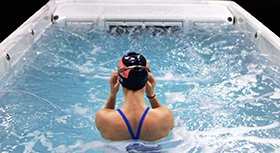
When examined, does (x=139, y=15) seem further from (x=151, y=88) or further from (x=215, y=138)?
(x=151, y=88)

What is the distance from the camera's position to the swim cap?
5.36 ft

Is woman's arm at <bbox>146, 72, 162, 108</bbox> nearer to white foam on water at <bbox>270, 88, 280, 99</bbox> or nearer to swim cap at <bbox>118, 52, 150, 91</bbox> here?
swim cap at <bbox>118, 52, 150, 91</bbox>

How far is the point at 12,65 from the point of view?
2.97 metres

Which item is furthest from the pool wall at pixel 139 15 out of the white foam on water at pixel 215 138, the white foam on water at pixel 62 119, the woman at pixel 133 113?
the woman at pixel 133 113

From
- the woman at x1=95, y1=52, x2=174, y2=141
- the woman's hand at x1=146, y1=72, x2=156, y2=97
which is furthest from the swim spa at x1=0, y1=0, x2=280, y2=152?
the woman's hand at x1=146, y1=72, x2=156, y2=97

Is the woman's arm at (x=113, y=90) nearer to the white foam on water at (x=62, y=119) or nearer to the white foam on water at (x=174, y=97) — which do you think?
the white foam on water at (x=62, y=119)

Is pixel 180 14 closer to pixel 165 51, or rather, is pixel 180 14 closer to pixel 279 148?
pixel 165 51

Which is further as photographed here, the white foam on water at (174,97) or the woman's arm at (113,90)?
the white foam on water at (174,97)

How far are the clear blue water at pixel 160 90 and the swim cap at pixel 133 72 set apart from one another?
0.33 metres

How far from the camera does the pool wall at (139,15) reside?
3609mm

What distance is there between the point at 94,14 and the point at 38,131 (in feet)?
7.68

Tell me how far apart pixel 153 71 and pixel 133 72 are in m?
1.55

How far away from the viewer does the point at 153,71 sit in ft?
10.4

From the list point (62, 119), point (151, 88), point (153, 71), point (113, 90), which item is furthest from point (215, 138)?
point (153, 71)
